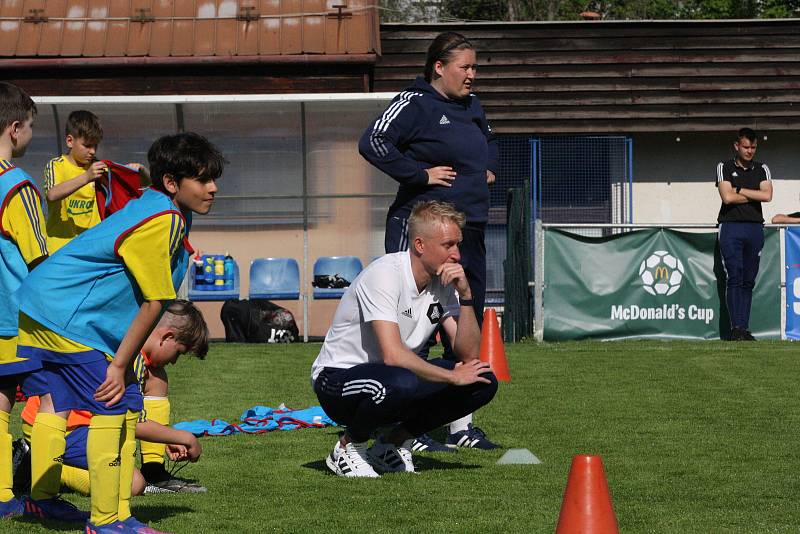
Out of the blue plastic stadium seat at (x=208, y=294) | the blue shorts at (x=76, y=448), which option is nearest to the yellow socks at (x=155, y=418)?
the blue shorts at (x=76, y=448)

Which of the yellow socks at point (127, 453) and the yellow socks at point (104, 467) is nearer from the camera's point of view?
the yellow socks at point (104, 467)

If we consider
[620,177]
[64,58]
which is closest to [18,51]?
[64,58]

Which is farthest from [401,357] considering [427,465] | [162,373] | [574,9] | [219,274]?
[574,9]

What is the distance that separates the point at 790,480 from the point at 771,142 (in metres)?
16.7

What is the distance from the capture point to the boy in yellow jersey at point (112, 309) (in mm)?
4547

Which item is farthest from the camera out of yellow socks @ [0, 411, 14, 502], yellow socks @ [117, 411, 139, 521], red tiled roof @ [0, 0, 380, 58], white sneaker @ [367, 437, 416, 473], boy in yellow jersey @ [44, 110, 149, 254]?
red tiled roof @ [0, 0, 380, 58]

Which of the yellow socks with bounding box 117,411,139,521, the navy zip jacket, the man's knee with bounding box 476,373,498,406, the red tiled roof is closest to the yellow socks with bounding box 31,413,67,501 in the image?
the yellow socks with bounding box 117,411,139,521

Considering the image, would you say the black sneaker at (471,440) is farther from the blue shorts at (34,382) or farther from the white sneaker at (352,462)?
the blue shorts at (34,382)

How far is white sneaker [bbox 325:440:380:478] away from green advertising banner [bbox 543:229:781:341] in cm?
843

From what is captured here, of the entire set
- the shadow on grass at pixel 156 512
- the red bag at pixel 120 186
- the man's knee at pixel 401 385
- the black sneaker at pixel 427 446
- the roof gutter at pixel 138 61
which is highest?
the roof gutter at pixel 138 61

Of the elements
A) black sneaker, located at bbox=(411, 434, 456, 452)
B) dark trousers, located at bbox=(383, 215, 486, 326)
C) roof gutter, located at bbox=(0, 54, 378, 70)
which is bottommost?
black sneaker, located at bbox=(411, 434, 456, 452)

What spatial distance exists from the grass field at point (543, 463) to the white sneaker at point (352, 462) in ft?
0.35

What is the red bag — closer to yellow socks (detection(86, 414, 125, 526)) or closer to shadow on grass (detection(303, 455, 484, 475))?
yellow socks (detection(86, 414, 125, 526))

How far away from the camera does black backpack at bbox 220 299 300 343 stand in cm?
1484
